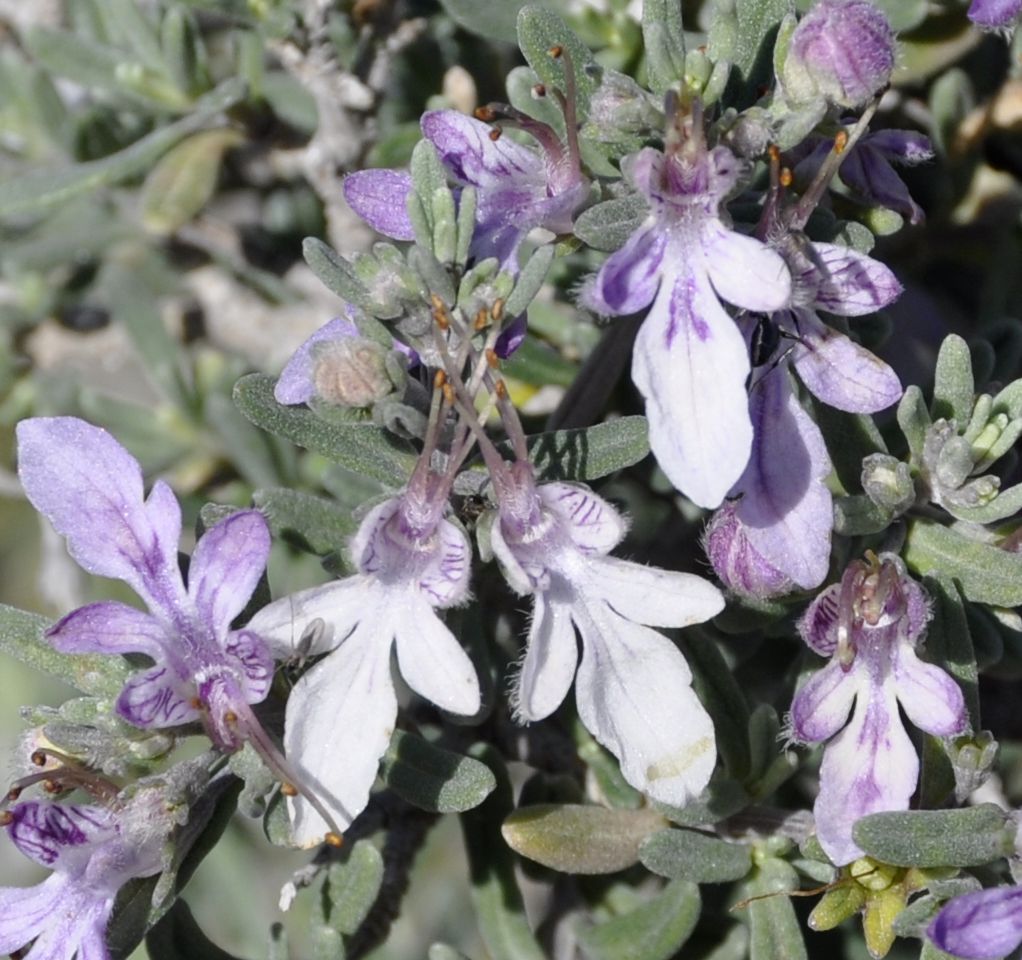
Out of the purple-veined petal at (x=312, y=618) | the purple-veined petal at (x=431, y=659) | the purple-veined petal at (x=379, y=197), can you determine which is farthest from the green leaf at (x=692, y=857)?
the purple-veined petal at (x=379, y=197)

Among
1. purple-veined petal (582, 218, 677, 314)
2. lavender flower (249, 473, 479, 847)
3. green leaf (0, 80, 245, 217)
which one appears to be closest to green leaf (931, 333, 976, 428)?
purple-veined petal (582, 218, 677, 314)

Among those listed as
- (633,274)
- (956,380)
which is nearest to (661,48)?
(633,274)

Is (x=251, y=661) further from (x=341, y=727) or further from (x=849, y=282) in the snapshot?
(x=849, y=282)

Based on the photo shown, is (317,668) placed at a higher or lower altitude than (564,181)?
lower

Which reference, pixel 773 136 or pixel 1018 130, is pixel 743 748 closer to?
pixel 773 136

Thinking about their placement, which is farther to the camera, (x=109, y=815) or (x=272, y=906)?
(x=272, y=906)

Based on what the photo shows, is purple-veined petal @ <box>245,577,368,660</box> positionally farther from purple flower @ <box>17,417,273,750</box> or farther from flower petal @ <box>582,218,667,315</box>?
flower petal @ <box>582,218,667,315</box>

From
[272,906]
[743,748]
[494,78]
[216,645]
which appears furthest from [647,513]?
[272,906]
